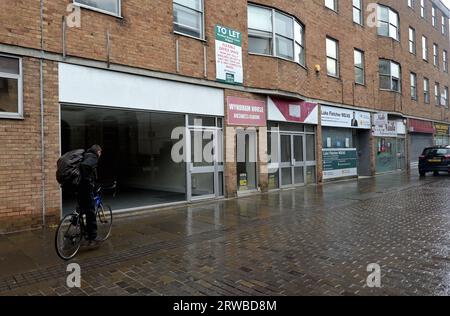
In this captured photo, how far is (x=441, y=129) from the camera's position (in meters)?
28.4

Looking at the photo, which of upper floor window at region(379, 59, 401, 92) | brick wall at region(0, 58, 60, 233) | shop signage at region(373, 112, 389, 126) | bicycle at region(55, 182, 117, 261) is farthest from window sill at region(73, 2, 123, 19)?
upper floor window at region(379, 59, 401, 92)

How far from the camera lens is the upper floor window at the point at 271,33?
40.0 feet

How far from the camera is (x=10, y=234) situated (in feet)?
21.7

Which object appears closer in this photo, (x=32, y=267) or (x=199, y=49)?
(x=32, y=267)

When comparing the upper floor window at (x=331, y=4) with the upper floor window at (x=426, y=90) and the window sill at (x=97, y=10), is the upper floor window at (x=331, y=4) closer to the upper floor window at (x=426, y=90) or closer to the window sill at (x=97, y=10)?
the window sill at (x=97, y=10)

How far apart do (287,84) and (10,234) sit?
9.69 metres

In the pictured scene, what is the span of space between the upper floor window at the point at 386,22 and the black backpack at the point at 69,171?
20.2m

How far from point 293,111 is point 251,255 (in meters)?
9.33

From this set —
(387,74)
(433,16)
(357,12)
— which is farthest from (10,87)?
(433,16)

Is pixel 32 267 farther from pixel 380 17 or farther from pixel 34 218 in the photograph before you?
pixel 380 17

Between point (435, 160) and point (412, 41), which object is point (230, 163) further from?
point (412, 41)

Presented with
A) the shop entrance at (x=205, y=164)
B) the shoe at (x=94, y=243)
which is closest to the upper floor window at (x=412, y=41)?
the shop entrance at (x=205, y=164)

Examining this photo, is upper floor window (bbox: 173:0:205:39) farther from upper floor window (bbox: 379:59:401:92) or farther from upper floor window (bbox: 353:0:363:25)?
upper floor window (bbox: 379:59:401:92)

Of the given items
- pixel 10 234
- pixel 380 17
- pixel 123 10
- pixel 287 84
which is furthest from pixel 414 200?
pixel 380 17
